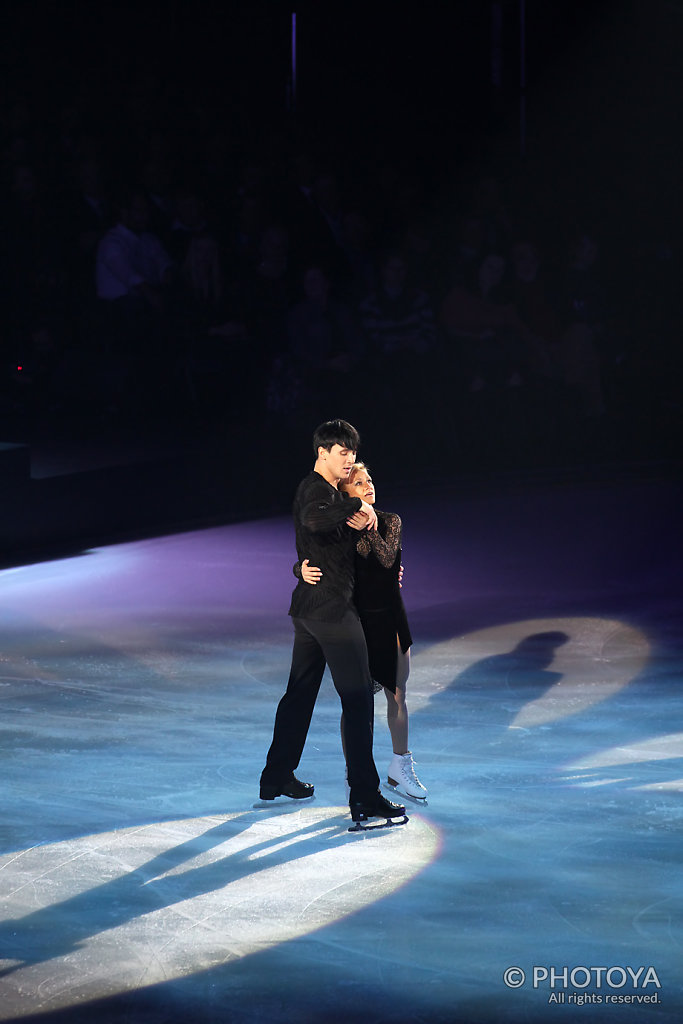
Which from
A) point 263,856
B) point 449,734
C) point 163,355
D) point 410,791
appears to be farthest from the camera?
point 163,355

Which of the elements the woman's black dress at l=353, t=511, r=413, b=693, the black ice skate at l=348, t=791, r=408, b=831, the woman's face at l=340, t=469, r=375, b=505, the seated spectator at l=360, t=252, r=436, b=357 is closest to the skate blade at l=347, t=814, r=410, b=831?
the black ice skate at l=348, t=791, r=408, b=831

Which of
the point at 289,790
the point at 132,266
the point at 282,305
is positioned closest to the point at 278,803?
the point at 289,790

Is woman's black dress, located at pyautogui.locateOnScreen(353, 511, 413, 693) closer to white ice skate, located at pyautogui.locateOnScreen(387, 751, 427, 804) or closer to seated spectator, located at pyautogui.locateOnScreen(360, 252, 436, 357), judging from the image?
white ice skate, located at pyautogui.locateOnScreen(387, 751, 427, 804)

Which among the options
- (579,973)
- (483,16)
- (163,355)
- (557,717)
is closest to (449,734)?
(557,717)

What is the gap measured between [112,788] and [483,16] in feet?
44.1

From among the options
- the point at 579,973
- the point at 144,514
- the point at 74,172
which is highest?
the point at 74,172

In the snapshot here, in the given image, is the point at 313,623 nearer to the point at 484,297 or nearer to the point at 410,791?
the point at 410,791

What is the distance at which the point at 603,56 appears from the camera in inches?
756

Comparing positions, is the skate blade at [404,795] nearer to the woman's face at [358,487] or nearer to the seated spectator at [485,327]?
the woman's face at [358,487]

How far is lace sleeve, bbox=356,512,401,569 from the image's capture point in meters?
6.60

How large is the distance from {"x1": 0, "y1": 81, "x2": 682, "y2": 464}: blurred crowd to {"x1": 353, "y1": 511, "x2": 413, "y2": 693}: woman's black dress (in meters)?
7.65

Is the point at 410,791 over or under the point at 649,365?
under

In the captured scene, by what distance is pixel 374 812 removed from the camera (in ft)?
21.7

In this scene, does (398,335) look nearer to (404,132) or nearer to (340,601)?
(404,132)
